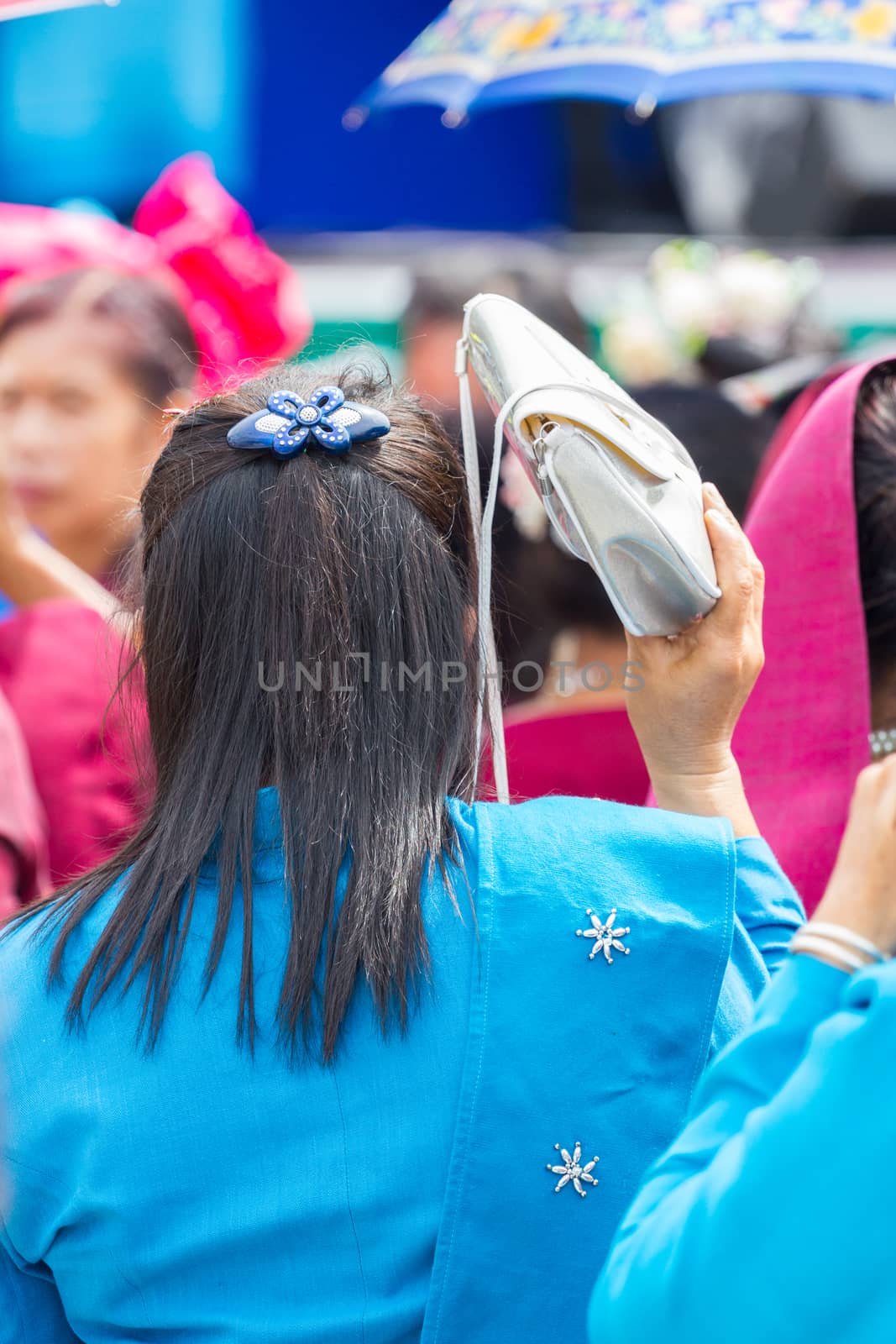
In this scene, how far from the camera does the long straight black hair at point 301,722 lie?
3.37 feet

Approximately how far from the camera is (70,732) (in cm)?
204

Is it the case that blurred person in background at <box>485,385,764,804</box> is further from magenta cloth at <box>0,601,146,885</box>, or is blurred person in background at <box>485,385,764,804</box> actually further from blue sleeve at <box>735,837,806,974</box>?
blue sleeve at <box>735,837,806,974</box>

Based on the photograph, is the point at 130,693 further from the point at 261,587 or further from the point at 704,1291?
the point at 704,1291

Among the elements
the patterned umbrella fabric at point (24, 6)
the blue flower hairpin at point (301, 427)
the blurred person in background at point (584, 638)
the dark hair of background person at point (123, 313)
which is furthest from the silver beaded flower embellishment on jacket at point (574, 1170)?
the dark hair of background person at point (123, 313)

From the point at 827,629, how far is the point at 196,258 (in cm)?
188

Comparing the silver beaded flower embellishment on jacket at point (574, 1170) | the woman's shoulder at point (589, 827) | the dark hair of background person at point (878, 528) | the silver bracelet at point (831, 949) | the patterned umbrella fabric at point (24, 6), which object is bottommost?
the silver beaded flower embellishment on jacket at point (574, 1170)

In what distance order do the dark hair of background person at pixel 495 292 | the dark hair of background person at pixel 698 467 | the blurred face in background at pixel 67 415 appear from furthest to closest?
the dark hair of background person at pixel 495 292 → the blurred face in background at pixel 67 415 → the dark hair of background person at pixel 698 467

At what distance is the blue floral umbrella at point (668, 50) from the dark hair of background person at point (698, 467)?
50cm

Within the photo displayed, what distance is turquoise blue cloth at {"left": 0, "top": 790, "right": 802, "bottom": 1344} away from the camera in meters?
1.00

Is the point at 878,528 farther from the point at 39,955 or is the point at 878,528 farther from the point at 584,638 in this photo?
the point at 39,955

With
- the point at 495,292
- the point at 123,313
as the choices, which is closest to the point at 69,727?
the point at 123,313

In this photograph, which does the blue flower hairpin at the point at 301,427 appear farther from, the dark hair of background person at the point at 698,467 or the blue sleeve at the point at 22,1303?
the dark hair of background person at the point at 698,467

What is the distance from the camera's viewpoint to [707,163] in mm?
5262

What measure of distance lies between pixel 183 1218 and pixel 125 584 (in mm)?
595
